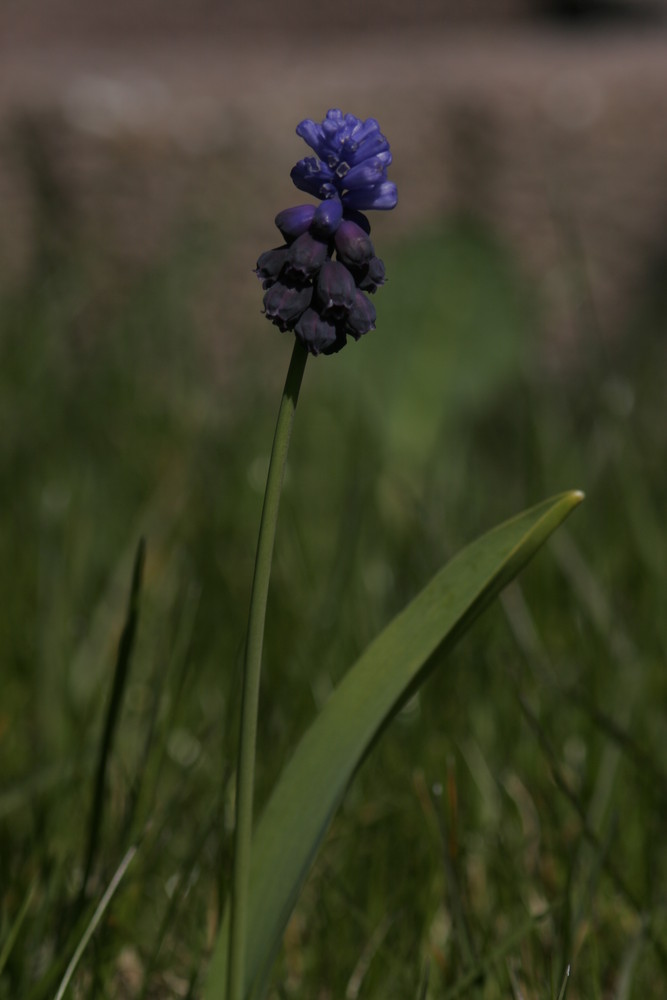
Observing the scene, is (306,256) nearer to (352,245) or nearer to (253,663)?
(352,245)

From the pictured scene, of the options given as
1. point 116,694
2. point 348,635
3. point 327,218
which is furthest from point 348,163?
point 348,635

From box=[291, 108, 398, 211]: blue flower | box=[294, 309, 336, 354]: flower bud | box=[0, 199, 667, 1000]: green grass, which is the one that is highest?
box=[291, 108, 398, 211]: blue flower

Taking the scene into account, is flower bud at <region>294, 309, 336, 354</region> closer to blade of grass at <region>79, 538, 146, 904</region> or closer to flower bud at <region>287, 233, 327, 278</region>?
flower bud at <region>287, 233, 327, 278</region>

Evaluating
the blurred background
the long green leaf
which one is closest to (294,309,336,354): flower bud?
the long green leaf

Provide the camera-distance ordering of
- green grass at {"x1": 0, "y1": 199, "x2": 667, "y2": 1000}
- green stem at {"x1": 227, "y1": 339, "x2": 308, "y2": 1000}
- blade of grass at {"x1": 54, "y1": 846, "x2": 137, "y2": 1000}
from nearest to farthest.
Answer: green stem at {"x1": 227, "y1": 339, "x2": 308, "y2": 1000} < blade of grass at {"x1": 54, "y1": 846, "x2": 137, "y2": 1000} < green grass at {"x1": 0, "y1": 199, "x2": 667, "y2": 1000}

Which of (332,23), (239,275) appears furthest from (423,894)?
(332,23)

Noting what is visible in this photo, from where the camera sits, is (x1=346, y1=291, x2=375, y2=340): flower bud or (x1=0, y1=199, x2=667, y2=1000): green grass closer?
(x1=346, y1=291, x2=375, y2=340): flower bud
